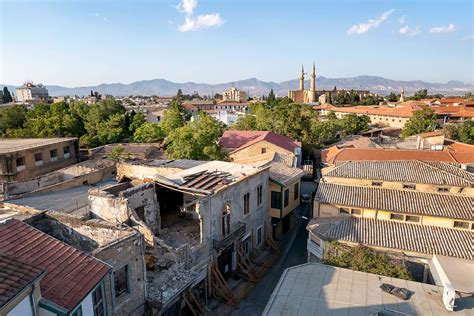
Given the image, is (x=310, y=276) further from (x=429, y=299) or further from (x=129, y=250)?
(x=129, y=250)

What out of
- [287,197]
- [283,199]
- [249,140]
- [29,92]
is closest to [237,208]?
[283,199]

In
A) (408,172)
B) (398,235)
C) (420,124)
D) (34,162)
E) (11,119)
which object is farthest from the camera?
(11,119)

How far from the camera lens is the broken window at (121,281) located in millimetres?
13703

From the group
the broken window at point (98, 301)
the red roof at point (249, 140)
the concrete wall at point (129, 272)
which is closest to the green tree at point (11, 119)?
the red roof at point (249, 140)

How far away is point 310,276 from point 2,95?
167040 mm

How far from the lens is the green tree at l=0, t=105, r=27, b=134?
6247 cm

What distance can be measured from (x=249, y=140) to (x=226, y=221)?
921 inches

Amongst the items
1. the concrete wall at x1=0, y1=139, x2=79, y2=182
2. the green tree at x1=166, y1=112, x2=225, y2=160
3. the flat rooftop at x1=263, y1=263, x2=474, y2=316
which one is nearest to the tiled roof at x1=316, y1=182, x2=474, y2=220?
the flat rooftop at x1=263, y1=263, x2=474, y2=316

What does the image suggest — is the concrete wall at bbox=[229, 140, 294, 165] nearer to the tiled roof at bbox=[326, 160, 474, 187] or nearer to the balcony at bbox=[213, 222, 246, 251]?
the tiled roof at bbox=[326, 160, 474, 187]

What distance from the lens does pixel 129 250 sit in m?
13.5

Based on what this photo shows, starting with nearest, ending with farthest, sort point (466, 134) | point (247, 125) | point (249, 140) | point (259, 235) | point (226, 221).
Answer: point (226, 221), point (259, 235), point (249, 140), point (466, 134), point (247, 125)

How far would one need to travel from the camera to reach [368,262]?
1758 centimetres

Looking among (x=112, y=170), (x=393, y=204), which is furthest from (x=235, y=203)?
(x=112, y=170)

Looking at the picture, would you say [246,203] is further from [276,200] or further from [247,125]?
[247,125]
